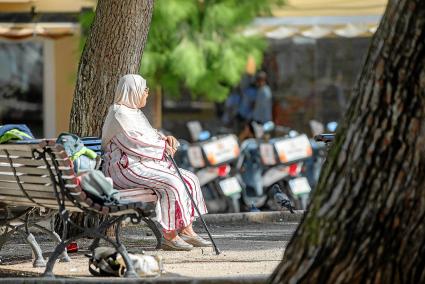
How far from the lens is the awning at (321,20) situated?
21922 millimetres

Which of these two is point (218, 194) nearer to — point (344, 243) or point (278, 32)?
point (278, 32)

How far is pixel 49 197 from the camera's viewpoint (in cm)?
959

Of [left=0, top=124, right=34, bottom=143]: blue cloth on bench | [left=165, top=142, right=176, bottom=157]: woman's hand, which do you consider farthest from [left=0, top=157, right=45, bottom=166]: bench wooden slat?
[left=165, top=142, right=176, bottom=157]: woman's hand

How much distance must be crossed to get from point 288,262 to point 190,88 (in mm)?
14446

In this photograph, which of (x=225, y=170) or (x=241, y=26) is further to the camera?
(x=241, y=26)

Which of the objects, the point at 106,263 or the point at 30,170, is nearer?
the point at 106,263

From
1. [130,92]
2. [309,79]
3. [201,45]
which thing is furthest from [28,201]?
[309,79]

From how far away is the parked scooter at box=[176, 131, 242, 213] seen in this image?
1830cm

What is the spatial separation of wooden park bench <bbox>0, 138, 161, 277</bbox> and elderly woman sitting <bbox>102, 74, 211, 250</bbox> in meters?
0.14

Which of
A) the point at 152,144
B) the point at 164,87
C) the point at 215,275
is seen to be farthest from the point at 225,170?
the point at 215,275

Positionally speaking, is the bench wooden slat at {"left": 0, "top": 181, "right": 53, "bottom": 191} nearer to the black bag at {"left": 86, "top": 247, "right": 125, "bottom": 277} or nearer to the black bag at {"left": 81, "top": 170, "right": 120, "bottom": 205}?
the black bag at {"left": 81, "top": 170, "right": 120, "bottom": 205}

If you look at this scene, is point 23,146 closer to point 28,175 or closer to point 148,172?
point 28,175

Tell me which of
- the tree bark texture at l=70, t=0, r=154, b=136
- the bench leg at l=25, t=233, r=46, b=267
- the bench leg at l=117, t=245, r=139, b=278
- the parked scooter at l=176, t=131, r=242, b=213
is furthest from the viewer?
the parked scooter at l=176, t=131, r=242, b=213

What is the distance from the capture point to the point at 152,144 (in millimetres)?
10766
